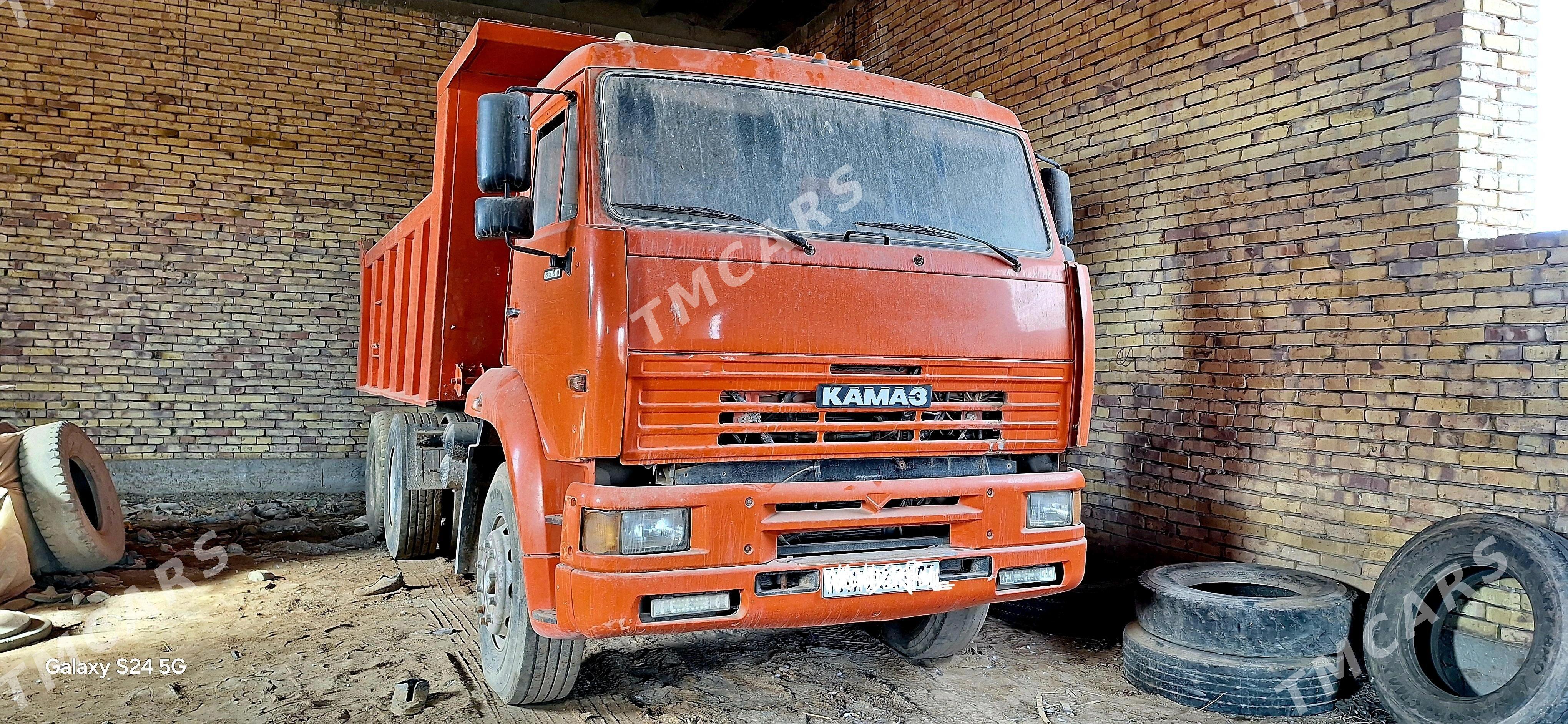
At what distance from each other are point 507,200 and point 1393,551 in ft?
14.3

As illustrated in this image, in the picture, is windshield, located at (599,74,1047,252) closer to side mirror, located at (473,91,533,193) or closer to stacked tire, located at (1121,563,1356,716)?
side mirror, located at (473,91,533,193)

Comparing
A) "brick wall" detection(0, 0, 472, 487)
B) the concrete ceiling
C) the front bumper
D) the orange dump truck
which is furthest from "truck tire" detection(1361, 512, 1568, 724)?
"brick wall" detection(0, 0, 472, 487)

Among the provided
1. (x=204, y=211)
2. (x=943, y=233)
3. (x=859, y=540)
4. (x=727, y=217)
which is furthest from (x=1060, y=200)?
(x=204, y=211)

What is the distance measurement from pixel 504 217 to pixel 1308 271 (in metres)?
4.09

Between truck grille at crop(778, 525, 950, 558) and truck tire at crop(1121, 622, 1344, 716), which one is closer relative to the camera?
truck grille at crop(778, 525, 950, 558)

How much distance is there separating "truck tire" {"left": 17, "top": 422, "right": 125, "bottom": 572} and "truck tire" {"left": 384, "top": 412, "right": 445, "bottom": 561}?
6.03 ft

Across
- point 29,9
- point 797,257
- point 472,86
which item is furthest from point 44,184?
point 797,257

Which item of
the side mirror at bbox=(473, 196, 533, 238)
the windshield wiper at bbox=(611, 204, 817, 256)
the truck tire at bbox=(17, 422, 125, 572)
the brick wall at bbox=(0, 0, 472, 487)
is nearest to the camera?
the windshield wiper at bbox=(611, 204, 817, 256)

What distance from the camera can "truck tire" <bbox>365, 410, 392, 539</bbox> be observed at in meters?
7.09

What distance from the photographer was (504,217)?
3.31 m

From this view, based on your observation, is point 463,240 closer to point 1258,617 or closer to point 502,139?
point 502,139

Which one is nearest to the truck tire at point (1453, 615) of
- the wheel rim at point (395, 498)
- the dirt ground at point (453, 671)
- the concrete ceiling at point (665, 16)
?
the dirt ground at point (453, 671)

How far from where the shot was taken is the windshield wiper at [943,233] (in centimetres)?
345

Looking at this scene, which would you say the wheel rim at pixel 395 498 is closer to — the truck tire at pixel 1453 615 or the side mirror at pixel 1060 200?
the side mirror at pixel 1060 200
